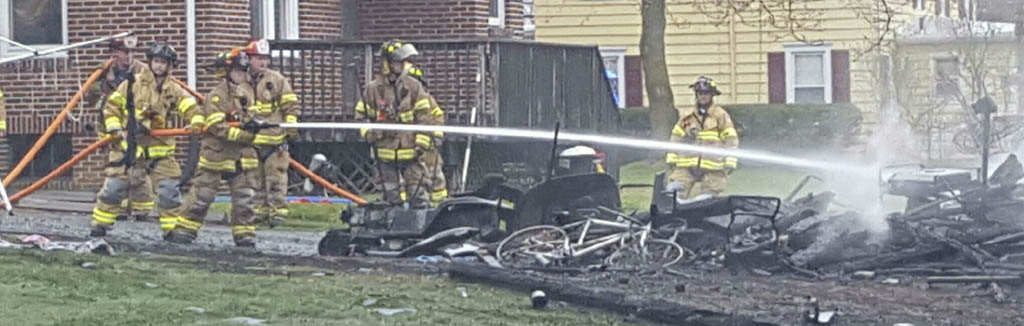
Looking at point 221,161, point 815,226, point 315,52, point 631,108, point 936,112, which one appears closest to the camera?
point 815,226

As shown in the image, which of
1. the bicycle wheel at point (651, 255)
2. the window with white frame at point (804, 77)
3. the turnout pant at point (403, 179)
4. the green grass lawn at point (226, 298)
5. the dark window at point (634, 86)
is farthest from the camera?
the dark window at point (634, 86)

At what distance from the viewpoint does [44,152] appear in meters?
22.7

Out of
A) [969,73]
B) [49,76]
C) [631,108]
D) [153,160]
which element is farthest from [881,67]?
[153,160]

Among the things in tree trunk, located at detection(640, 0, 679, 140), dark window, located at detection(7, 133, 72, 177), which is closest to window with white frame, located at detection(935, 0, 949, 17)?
tree trunk, located at detection(640, 0, 679, 140)

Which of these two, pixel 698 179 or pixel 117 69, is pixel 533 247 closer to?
pixel 698 179

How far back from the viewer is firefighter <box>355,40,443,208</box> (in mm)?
16672

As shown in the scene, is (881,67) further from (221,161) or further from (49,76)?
(221,161)

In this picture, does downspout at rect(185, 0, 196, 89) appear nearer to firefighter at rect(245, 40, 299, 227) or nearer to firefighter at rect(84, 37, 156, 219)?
firefighter at rect(84, 37, 156, 219)

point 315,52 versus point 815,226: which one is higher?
point 315,52

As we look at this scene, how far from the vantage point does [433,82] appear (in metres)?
22.1

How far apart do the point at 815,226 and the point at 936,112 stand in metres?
14.9

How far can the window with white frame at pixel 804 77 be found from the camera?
37.8m

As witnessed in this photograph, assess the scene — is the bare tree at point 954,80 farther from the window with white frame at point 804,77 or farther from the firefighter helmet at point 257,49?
the firefighter helmet at point 257,49

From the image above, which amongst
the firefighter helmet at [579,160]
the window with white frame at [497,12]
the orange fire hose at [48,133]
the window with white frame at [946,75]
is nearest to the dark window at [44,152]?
the orange fire hose at [48,133]
